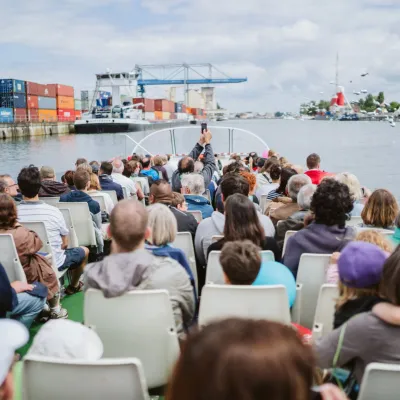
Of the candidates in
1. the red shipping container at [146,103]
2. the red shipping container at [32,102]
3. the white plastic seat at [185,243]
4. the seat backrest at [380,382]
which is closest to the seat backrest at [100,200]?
the white plastic seat at [185,243]

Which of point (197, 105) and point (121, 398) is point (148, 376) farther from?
point (197, 105)

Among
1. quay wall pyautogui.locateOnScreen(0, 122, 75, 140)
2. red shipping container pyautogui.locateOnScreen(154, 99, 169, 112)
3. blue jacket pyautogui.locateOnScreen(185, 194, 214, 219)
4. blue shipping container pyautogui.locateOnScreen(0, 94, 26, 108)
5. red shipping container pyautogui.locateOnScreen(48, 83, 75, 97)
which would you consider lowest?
blue jacket pyautogui.locateOnScreen(185, 194, 214, 219)

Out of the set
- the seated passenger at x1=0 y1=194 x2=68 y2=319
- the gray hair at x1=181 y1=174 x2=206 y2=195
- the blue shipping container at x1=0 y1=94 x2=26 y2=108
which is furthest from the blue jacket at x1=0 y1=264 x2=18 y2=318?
the blue shipping container at x1=0 y1=94 x2=26 y2=108

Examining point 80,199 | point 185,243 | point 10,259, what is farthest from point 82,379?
Result: point 80,199

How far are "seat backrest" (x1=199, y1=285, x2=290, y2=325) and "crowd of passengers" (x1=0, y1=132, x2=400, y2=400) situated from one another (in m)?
0.16

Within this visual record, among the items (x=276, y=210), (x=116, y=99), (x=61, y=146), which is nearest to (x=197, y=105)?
(x=116, y=99)

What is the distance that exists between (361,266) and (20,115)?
64.1 meters

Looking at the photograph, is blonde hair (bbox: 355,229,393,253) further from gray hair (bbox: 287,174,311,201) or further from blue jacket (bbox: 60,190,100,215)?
blue jacket (bbox: 60,190,100,215)

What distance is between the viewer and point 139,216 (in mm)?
2594

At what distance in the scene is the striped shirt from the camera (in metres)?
4.20

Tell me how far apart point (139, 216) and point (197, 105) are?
14652 centimetres

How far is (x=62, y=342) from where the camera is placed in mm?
1682

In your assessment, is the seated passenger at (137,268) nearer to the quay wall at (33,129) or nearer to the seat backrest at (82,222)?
the seat backrest at (82,222)

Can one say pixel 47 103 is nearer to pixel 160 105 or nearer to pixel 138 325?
pixel 160 105
